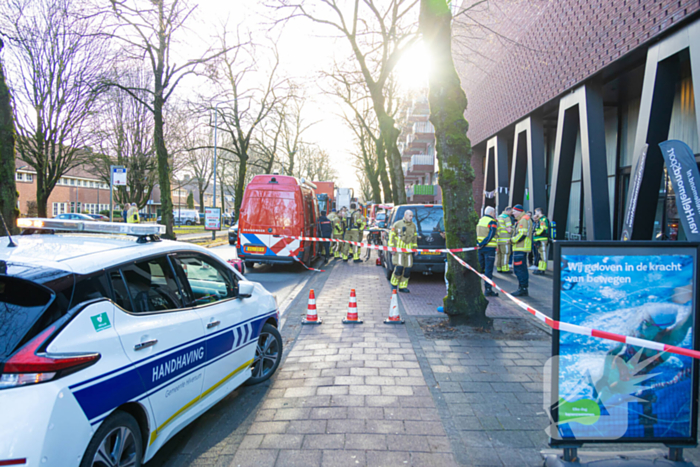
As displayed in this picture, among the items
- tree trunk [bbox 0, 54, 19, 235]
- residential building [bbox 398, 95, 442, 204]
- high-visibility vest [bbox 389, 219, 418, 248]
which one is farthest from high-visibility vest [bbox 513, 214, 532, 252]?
residential building [bbox 398, 95, 442, 204]

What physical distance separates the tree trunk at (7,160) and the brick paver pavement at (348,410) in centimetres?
580

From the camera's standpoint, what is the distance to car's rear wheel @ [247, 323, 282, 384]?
458 centimetres

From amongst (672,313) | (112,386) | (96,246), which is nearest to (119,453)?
(112,386)

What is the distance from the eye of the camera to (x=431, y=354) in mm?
5512

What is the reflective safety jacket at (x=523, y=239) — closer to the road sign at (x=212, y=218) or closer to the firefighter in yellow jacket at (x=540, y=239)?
the firefighter in yellow jacket at (x=540, y=239)

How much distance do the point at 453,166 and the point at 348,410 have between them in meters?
4.01

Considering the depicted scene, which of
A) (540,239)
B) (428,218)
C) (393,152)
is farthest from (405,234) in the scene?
(393,152)

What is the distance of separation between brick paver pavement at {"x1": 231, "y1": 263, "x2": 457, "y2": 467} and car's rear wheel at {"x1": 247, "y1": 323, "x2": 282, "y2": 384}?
0.16 m

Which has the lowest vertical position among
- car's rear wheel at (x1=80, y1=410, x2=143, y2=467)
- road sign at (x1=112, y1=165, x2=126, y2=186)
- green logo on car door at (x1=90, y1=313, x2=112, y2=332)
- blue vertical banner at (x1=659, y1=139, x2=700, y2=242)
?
car's rear wheel at (x1=80, y1=410, x2=143, y2=467)

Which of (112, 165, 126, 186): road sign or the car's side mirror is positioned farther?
(112, 165, 126, 186): road sign

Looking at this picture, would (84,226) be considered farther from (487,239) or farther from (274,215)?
(274,215)

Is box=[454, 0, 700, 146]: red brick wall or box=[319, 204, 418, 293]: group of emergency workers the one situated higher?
box=[454, 0, 700, 146]: red brick wall

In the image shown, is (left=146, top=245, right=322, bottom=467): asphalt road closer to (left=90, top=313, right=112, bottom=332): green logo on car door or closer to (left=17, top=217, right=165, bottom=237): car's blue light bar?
(left=90, top=313, right=112, bottom=332): green logo on car door

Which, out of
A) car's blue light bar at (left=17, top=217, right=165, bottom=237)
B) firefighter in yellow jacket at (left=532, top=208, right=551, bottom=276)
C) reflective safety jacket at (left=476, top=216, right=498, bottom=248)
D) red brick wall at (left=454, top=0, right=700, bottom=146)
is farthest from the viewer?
firefighter in yellow jacket at (left=532, top=208, right=551, bottom=276)
